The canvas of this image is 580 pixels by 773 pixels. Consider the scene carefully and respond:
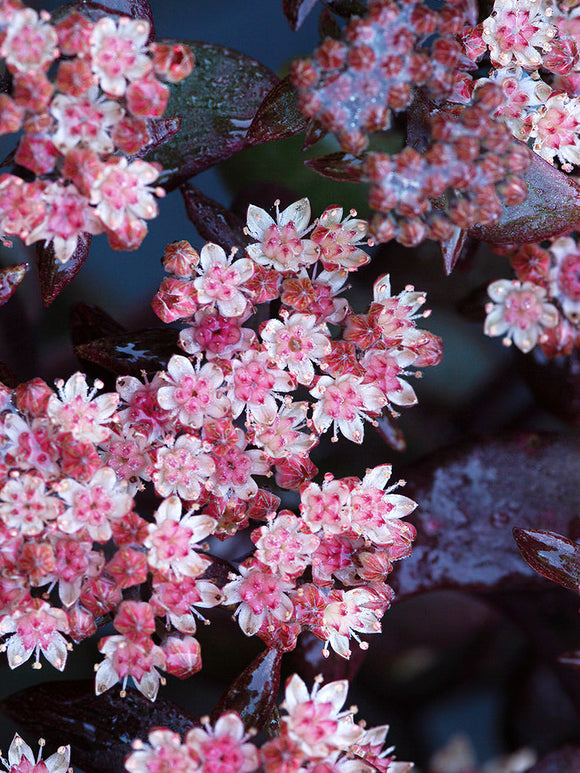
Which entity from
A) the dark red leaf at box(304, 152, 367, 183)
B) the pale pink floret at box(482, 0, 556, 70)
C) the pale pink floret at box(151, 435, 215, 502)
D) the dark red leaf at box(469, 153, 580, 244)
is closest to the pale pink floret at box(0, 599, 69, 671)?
the pale pink floret at box(151, 435, 215, 502)

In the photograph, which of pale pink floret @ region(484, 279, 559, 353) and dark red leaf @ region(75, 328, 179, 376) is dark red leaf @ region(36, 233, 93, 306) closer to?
dark red leaf @ region(75, 328, 179, 376)

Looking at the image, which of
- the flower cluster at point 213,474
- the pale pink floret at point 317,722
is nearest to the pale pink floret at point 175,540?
the flower cluster at point 213,474

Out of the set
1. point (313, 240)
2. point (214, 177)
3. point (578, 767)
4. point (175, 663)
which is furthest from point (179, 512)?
point (578, 767)

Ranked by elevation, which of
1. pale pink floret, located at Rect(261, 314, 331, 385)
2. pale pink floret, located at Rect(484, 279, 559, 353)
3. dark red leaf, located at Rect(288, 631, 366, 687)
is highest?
pale pink floret, located at Rect(484, 279, 559, 353)

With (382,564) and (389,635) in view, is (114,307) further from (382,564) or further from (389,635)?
(389,635)

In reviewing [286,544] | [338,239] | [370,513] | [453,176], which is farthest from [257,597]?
[453,176]

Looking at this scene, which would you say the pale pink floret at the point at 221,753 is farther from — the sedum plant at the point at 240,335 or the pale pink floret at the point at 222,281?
the pale pink floret at the point at 222,281

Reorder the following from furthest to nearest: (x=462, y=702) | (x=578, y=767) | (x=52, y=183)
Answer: (x=462, y=702) < (x=578, y=767) < (x=52, y=183)
